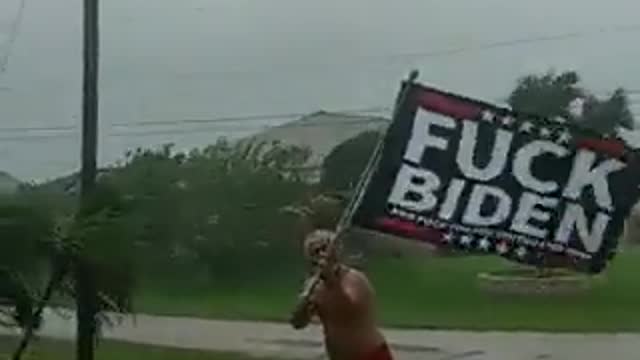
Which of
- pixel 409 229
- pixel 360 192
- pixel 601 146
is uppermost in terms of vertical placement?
pixel 601 146

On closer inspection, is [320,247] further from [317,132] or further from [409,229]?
[317,132]

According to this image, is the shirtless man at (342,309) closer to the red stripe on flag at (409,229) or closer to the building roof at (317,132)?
the red stripe on flag at (409,229)

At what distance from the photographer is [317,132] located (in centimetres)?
2352

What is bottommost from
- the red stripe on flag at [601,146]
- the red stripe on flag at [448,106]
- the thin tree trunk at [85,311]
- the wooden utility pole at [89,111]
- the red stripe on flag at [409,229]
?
the thin tree trunk at [85,311]

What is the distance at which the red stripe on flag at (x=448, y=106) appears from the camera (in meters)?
6.62

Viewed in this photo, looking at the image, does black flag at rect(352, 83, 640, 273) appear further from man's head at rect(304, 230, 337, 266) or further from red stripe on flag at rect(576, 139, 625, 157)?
man's head at rect(304, 230, 337, 266)

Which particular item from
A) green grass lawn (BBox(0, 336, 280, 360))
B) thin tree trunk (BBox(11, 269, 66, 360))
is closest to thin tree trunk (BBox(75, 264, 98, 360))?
thin tree trunk (BBox(11, 269, 66, 360))

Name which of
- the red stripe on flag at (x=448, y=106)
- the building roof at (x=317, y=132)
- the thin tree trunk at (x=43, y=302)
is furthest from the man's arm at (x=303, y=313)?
the building roof at (x=317, y=132)

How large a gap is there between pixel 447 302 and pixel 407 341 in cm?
579

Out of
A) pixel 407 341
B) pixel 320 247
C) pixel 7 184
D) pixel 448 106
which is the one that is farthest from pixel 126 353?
pixel 320 247

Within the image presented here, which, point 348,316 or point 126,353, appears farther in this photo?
point 126,353

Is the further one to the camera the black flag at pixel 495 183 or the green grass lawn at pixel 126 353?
the green grass lawn at pixel 126 353

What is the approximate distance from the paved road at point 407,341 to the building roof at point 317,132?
7.44 feet

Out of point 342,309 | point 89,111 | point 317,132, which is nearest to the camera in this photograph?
point 342,309
